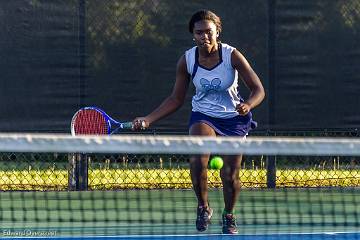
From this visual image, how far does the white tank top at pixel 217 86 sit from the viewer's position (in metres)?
6.21

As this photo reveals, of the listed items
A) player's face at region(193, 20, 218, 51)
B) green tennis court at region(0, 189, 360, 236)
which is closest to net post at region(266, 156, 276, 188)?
green tennis court at region(0, 189, 360, 236)

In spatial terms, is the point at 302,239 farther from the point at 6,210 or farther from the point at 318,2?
the point at 318,2

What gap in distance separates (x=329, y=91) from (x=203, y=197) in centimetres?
331

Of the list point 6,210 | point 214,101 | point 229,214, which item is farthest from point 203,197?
point 6,210

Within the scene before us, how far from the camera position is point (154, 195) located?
28.0 feet

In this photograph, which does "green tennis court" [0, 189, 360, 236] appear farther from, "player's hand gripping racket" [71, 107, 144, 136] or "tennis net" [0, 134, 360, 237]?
"player's hand gripping racket" [71, 107, 144, 136]

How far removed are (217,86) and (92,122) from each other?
1.12 m

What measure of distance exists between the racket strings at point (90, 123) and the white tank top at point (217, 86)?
805mm

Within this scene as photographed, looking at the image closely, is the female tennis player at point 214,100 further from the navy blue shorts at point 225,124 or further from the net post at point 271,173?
the net post at point 271,173

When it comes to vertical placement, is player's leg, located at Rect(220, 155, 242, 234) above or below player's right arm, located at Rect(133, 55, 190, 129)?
below

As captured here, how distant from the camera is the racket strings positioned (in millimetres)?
6809

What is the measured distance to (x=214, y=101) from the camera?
246 inches

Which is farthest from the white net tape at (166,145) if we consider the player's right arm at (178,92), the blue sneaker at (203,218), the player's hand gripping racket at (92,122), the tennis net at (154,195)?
the player's hand gripping racket at (92,122)

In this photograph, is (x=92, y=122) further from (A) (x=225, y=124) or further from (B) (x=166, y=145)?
(B) (x=166, y=145)
